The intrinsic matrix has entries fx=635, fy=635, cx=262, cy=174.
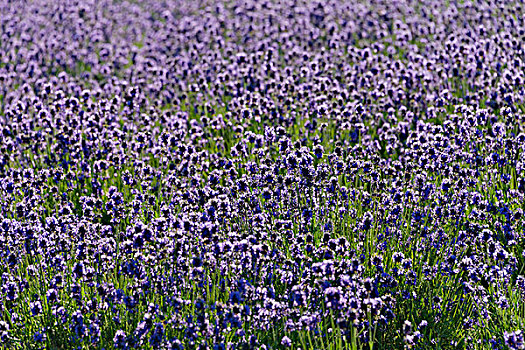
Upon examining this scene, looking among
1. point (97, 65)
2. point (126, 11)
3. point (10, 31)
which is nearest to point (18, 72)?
point (97, 65)

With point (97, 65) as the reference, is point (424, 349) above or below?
below

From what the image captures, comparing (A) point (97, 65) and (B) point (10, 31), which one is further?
(B) point (10, 31)

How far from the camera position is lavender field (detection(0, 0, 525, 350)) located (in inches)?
163

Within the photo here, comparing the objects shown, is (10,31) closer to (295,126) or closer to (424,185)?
(295,126)

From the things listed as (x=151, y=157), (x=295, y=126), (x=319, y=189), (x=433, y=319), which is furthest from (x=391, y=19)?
(x=433, y=319)

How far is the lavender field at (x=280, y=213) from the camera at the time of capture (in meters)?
4.14

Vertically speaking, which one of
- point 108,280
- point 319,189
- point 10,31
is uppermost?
point 10,31

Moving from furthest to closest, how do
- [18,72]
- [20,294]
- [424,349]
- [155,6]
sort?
[155,6]
[18,72]
[20,294]
[424,349]

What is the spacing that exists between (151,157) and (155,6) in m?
8.68

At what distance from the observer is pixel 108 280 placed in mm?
4586

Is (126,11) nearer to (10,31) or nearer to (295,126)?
(10,31)

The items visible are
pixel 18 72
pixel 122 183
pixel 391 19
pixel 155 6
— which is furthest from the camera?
pixel 155 6

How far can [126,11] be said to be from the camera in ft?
48.7

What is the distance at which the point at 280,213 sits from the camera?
17.0 feet
